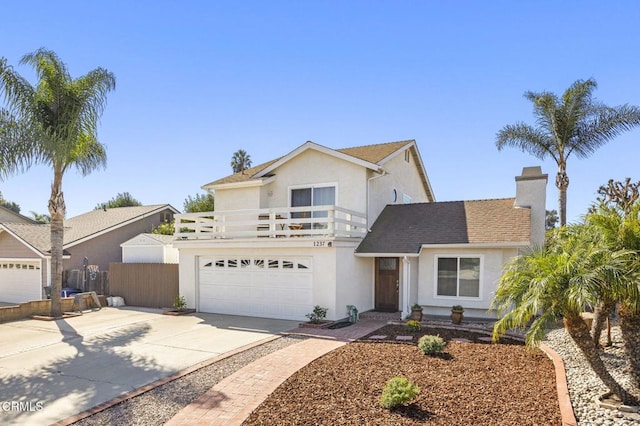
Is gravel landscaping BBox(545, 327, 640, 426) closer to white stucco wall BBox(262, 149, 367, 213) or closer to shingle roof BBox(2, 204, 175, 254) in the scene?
white stucco wall BBox(262, 149, 367, 213)

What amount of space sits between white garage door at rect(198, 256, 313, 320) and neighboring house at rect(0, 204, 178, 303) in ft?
37.5

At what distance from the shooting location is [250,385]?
7.25 m

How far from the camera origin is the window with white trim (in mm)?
14055

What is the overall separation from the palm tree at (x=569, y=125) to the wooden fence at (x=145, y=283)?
1893 centimetres

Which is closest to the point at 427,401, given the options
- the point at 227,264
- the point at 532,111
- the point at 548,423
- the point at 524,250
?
the point at 548,423

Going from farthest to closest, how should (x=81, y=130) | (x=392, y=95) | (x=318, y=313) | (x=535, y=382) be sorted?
(x=392, y=95) → (x=81, y=130) → (x=318, y=313) → (x=535, y=382)

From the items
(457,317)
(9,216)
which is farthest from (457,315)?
(9,216)

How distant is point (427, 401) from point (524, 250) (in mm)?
9756

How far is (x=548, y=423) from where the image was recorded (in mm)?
5258

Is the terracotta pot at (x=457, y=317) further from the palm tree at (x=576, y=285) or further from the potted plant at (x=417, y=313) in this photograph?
the palm tree at (x=576, y=285)

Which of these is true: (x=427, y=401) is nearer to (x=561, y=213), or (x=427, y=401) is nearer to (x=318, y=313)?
(x=318, y=313)

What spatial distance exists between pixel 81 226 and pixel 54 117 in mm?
14487

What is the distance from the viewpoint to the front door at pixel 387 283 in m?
15.6

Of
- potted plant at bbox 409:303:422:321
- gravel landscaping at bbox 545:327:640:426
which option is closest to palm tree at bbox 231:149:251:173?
potted plant at bbox 409:303:422:321
